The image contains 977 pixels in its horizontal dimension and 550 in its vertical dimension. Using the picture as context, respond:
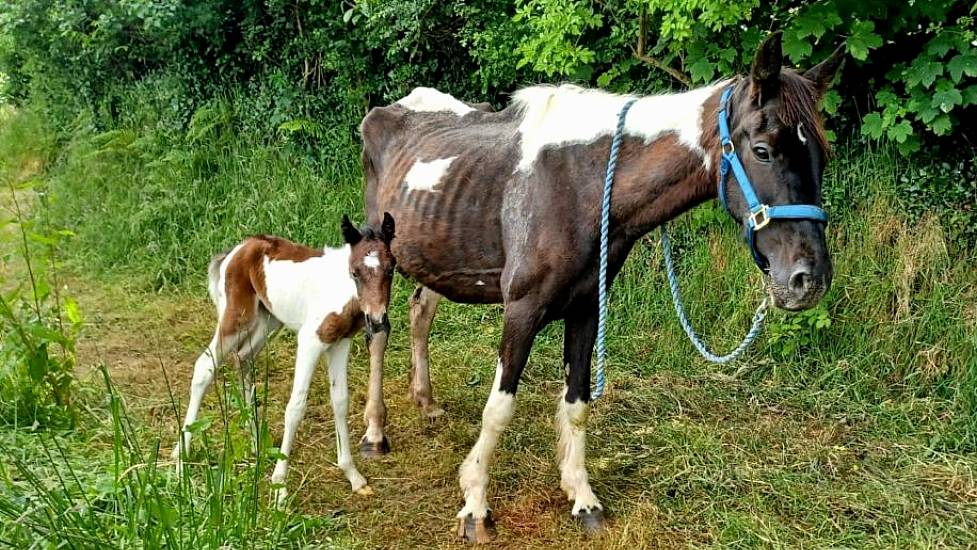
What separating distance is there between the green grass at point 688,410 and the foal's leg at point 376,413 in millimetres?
100

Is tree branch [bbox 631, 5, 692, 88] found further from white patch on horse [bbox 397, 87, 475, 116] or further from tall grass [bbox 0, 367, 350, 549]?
tall grass [bbox 0, 367, 350, 549]

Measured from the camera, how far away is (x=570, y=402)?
142 inches

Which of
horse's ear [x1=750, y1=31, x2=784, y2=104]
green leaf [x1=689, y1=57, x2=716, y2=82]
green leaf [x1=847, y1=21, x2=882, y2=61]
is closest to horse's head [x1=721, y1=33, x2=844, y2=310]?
horse's ear [x1=750, y1=31, x2=784, y2=104]

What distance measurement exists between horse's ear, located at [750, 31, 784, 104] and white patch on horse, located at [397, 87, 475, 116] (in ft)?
7.41

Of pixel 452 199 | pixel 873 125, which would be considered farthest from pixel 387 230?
pixel 873 125

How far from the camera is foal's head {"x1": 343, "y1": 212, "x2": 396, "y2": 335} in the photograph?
10.7 ft

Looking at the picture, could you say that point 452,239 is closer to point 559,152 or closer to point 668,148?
point 559,152

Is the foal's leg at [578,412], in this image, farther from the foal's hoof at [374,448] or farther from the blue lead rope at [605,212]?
the foal's hoof at [374,448]

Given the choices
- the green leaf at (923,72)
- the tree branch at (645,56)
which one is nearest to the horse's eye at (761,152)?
the green leaf at (923,72)

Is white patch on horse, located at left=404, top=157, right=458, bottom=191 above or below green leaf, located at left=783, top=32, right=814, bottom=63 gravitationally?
below

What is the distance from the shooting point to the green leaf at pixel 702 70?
4660 mm

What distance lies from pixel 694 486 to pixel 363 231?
6.66 feet

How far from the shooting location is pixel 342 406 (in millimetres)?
3756

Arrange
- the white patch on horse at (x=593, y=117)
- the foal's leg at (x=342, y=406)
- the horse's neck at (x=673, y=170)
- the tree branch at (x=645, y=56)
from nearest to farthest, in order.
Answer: the horse's neck at (x=673, y=170)
the white patch on horse at (x=593, y=117)
the foal's leg at (x=342, y=406)
the tree branch at (x=645, y=56)
